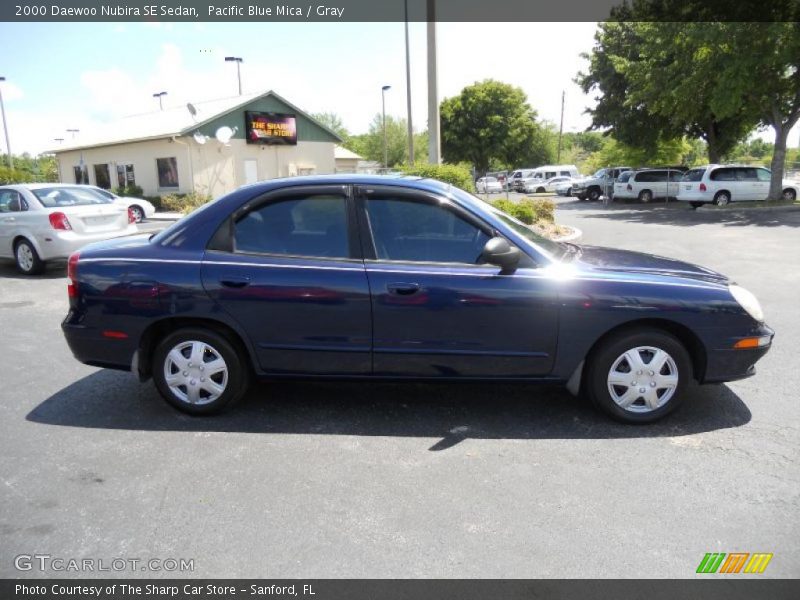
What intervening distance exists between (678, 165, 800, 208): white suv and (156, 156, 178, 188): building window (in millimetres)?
21536

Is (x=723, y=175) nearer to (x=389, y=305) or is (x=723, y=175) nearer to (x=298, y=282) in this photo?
(x=389, y=305)

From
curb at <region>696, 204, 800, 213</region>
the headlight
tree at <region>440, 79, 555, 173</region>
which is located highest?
tree at <region>440, 79, 555, 173</region>

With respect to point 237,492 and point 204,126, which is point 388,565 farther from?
point 204,126

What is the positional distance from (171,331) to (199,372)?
0.36m

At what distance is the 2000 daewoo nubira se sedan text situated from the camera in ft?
12.4

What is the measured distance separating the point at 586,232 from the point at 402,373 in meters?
12.8

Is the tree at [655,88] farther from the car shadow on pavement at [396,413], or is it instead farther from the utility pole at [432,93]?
the car shadow on pavement at [396,413]

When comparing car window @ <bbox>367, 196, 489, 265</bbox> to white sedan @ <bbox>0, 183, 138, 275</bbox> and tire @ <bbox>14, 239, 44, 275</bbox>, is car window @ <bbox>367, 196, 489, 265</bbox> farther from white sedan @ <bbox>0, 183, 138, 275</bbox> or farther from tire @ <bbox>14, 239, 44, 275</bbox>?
tire @ <bbox>14, 239, 44, 275</bbox>

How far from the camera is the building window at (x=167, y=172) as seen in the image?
26.0 metres

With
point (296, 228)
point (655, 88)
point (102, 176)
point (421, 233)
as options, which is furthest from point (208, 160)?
point (421, 233)

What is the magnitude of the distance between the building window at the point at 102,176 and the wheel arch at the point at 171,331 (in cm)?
2919

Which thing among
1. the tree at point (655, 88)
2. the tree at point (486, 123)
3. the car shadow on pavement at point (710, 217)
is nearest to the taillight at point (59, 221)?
the car shadow on pavement at point (710, 217)

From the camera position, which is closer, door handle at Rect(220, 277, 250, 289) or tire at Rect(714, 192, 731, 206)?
door handle at Rect(220, 277, 250, 289)

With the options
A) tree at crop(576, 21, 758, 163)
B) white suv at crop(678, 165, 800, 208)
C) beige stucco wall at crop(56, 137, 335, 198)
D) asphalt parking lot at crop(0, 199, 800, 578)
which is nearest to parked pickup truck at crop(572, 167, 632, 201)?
tree at crop(576, 21, 758, 163)
